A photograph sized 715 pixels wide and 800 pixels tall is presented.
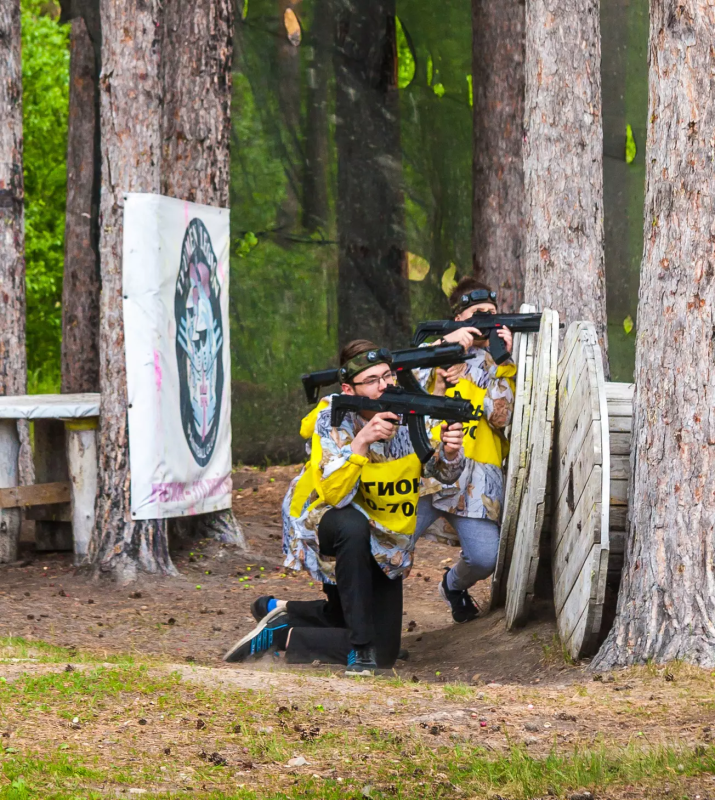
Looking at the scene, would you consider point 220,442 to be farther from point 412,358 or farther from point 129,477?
point 412,358

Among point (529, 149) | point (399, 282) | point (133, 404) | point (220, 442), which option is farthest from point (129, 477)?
point (399, 282)

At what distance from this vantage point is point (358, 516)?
5.48 m

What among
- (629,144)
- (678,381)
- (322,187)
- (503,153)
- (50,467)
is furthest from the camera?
(629,144)

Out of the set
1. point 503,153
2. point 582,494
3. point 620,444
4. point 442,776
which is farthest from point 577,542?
point 503,153

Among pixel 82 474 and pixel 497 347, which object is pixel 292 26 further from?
pixel 497 347

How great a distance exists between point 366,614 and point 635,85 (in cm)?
1101

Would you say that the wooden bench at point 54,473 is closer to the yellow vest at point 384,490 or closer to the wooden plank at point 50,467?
the wooden plank at point 50,467

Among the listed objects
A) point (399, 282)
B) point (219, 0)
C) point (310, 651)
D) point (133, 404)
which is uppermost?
point (219, 0)

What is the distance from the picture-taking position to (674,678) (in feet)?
15.2

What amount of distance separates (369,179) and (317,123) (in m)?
0.90

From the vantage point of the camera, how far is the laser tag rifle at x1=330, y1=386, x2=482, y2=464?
5.20 meters

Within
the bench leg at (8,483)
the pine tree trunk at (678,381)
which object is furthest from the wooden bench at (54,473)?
the pine tree trunk at (678,381)

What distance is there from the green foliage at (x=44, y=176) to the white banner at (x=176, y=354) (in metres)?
9.97

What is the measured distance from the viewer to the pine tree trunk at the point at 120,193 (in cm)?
784
